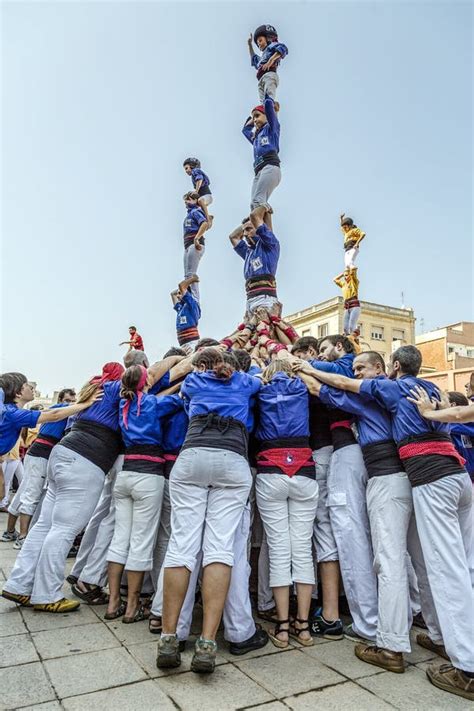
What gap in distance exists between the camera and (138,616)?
12.0ft

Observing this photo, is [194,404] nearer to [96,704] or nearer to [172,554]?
[172,554]

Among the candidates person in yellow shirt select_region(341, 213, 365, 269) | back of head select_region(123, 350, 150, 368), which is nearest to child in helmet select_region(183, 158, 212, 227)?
person in yellow shirt select_region(341, 213, 365, 269)

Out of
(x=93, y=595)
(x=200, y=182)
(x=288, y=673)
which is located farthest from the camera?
(x=200, y=182)

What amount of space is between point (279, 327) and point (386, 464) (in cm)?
315

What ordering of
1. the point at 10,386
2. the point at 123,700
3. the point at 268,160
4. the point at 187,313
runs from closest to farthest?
the point at 123,700 < the point at 10,386 < the point at 268,160 < the point at 187,313

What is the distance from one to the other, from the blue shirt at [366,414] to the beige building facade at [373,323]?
1374 inches

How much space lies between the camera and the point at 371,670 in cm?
288

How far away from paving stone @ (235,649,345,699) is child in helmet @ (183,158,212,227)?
754 centimetres

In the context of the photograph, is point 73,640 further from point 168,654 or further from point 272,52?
point 272,52

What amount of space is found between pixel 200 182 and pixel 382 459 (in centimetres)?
724

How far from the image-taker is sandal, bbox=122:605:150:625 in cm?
361

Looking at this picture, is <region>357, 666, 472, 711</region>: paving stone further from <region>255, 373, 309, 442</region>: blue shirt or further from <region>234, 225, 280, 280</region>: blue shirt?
<region>234, 225, 280, 280</region>: blue shirt

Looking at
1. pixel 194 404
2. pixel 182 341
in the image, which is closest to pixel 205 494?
pixel 194 404

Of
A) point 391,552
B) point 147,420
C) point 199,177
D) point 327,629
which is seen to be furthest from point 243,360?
point 199,177
